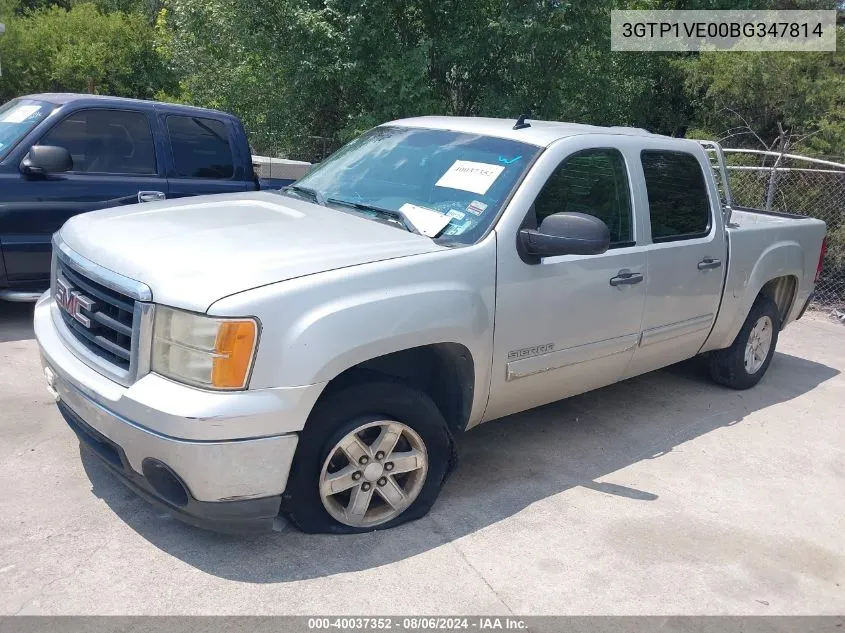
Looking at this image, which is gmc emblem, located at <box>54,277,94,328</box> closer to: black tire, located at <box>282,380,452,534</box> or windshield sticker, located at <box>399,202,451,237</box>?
black tire, located at <box>282,380,452,534</box>

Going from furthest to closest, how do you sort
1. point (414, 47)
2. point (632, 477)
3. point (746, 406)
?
point (414, 47)
point (746, 406)
point (632, 477)

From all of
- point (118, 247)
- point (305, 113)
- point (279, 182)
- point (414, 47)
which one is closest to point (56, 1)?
point (305, 113)

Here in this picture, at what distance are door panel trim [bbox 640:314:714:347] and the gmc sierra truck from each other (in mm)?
3484

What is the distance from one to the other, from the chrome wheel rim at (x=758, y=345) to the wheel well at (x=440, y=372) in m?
3.05

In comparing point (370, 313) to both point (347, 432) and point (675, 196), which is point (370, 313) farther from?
point (675, 196)

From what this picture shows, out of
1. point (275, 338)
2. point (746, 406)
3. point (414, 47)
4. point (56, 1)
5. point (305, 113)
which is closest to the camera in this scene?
point (275, 338)

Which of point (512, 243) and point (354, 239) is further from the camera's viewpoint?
point (512, 243)

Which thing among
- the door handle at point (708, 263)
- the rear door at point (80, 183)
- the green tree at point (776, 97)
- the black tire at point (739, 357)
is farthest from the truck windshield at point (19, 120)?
the green tree at point (776, 97)

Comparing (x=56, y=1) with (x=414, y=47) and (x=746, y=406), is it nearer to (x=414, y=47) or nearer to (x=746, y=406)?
(x=414, y=47)

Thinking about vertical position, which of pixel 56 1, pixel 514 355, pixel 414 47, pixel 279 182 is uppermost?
pixel 56 1

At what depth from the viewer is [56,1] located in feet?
89.8

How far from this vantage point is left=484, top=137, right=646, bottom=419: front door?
3871 millimetres

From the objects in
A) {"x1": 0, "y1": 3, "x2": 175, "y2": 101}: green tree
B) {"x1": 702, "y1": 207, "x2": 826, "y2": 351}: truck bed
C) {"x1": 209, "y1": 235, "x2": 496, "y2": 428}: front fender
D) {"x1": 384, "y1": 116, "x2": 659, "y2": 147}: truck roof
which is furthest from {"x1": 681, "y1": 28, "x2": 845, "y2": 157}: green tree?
{"x1": 0, "y1": 3, "x2": 175, "y2": 101}: green tree

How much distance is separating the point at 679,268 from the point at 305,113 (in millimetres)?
10107
